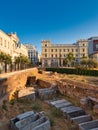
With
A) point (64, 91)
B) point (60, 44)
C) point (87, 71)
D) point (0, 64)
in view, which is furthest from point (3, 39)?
point (60, 44)

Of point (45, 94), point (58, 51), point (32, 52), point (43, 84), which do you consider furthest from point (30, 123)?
point (32, 52)

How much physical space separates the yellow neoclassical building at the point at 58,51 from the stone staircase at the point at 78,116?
71.5 metres

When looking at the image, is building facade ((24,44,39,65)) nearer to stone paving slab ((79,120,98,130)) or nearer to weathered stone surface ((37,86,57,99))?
weathered stone surface ((37,86,57,99))

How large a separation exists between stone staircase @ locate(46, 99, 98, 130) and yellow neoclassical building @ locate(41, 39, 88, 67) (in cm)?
7147

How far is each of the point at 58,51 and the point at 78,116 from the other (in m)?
75.3

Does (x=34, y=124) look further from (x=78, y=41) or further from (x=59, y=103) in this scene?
(x=78, y=41)

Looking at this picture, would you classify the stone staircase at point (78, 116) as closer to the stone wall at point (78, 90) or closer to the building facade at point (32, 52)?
the stone wall at point (78, 90)

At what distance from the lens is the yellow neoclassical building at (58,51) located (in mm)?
85438

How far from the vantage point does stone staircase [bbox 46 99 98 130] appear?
971 centimetres

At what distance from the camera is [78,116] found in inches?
464

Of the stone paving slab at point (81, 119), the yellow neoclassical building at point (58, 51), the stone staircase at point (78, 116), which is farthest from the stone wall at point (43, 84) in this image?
the yellow neoclassical building at point (58, 51)

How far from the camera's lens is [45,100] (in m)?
17.1

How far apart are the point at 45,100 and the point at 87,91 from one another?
12.8 ft

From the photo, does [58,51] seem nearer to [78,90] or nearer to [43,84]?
[43,84]
